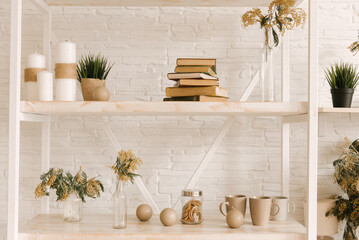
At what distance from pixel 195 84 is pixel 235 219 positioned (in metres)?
0.52

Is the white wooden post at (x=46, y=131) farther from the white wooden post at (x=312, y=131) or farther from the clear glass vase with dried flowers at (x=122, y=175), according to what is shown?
the white wooden post at (x=312, y=131)

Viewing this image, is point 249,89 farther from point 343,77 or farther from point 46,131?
point 46,131

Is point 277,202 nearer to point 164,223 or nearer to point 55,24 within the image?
point 164,223

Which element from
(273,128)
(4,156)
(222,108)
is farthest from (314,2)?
(4,156)

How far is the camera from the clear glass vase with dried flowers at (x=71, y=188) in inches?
63.6

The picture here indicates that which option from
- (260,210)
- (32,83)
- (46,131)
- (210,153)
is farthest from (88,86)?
(260,210)

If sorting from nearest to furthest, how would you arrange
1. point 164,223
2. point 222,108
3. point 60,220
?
point 222,108
point 164,223
point 60,220

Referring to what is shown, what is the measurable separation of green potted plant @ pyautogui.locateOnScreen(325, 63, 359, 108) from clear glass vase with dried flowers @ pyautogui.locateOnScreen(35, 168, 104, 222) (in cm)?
105

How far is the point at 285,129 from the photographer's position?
1891 millimetres

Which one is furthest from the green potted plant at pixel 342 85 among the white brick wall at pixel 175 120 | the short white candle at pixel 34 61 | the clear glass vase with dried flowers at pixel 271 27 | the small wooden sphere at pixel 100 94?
the short white candle at pixel 34 61

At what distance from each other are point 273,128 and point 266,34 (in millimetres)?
494

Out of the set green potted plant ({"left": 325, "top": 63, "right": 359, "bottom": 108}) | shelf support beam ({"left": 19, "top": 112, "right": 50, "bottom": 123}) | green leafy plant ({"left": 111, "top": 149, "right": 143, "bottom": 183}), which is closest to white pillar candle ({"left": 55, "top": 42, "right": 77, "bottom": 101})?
shelf support beam ({"left": 19, "top": 112, "right": 50, "bottom": 123})

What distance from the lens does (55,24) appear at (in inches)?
77.7

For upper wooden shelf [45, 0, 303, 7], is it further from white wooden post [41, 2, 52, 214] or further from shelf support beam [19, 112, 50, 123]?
shelf support beam [19, 112, 50, 123]
